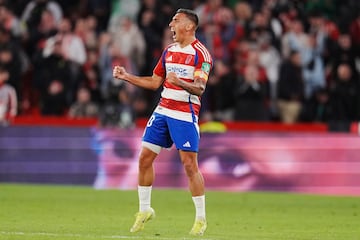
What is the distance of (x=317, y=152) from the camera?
66.2 feet

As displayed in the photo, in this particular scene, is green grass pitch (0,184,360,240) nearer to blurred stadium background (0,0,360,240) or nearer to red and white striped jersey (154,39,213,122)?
blurred stadium background (0,0,360,240)

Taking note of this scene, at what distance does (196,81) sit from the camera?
1199 centimetres

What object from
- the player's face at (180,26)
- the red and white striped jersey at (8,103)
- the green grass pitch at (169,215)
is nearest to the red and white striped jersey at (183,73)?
the player's face at (180,26)

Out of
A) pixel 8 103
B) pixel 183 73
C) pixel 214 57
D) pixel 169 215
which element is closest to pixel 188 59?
pixel 183 73

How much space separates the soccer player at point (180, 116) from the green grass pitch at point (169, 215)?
0.45 m

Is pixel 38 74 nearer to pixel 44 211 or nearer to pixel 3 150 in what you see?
pixel 3 150

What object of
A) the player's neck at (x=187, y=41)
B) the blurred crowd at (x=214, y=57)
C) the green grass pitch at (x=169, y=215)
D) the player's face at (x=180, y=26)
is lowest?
the green grass pitch at (x=169, y=215)

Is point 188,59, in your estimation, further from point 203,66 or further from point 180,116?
point 180,116

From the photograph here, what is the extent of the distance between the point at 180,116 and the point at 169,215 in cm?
340

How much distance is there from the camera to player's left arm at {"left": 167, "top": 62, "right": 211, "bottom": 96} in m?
11.7

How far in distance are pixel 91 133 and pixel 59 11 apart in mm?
4972

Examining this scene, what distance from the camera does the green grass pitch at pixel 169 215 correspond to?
12273 millimetres

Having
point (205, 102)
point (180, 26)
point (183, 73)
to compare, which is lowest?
point (205, 102)

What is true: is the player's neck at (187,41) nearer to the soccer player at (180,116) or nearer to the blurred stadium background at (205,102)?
the soccer player at (180,116)
